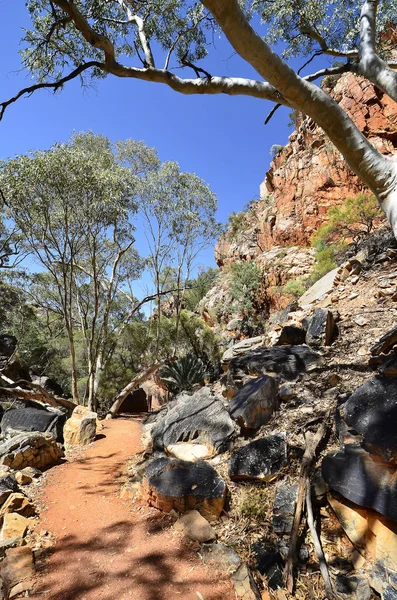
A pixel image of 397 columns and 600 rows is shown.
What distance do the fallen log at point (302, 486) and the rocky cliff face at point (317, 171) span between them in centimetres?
1558

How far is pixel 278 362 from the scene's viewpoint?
4629mm

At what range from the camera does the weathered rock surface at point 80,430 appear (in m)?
5.99

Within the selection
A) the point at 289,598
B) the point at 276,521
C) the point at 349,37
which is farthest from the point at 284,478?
the point at 349,37

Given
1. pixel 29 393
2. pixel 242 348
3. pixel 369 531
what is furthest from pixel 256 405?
pixel 29 393

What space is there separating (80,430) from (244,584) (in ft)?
15.5

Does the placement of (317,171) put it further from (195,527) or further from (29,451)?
(195,527)

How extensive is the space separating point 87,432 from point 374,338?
17.6 ft

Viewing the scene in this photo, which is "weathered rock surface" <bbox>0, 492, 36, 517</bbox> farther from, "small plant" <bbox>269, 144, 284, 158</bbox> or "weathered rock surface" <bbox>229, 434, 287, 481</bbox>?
"small plant" <bbox>269, 144, 284, 158</bbox>

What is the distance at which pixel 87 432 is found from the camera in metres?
6.13

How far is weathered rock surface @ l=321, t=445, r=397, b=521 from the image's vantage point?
1918mm

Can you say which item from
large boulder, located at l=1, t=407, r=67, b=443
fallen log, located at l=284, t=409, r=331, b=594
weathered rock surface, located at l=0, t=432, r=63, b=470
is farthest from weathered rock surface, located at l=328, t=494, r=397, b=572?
large boulder, located at l=1, t=407, r=67, b=443

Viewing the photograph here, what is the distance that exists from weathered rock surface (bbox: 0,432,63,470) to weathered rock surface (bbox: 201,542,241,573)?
10.6ft

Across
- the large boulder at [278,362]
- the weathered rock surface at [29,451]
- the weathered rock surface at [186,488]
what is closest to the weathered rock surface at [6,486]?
the weathered rock surface at [29,451]

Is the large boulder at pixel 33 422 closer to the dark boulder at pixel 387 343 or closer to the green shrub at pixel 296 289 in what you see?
the dark boulder at pixel 387 343
